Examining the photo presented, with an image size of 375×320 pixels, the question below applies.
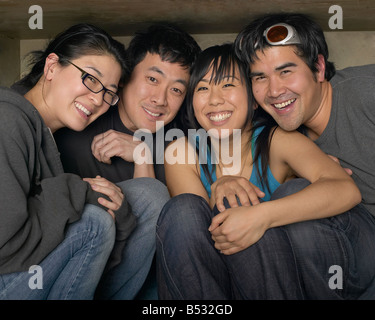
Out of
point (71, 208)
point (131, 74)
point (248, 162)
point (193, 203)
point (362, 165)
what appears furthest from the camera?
point (131, 74)

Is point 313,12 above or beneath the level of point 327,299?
above

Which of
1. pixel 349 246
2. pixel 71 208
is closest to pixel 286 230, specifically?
pixel 349 246

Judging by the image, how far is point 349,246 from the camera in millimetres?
1143

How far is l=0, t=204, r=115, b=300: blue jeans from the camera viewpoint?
42.1 inches

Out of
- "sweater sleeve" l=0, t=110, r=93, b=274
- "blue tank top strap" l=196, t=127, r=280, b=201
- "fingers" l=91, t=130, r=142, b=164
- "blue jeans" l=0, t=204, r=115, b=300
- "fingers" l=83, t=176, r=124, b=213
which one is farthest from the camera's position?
"fingers" l=91, t=130, r=142, b=164

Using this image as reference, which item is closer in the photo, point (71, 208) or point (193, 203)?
point (71, 208)

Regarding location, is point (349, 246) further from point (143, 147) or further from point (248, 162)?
point (143, 147)

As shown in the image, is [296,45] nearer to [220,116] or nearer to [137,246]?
[220,116]

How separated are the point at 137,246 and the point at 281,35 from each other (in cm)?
85

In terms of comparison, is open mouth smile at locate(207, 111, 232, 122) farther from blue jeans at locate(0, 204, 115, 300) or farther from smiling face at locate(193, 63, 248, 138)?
blue jeans at locate(0, 204, 115, 300)

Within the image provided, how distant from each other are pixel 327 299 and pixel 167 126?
93 cm

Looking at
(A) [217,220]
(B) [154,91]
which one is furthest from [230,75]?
(A) [217,220]

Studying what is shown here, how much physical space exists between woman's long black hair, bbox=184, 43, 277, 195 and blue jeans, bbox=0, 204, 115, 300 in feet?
1.60

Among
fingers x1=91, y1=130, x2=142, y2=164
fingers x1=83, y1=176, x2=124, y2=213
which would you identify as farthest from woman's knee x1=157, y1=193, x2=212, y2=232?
fingers x1=91, y1=130, x2=142, y2=164
